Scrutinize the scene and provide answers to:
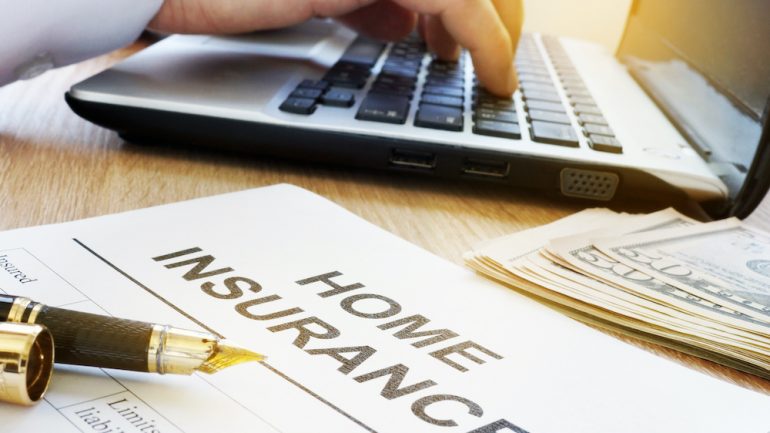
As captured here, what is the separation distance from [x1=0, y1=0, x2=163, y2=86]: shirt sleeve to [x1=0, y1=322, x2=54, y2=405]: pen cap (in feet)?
1.24

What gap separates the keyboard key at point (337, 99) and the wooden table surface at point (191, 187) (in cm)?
5

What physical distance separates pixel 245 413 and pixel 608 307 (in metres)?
0.21

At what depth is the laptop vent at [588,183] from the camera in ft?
1.75

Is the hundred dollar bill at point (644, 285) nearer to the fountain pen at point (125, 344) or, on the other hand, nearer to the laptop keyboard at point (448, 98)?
the laptop keyboard at point (448, 98)

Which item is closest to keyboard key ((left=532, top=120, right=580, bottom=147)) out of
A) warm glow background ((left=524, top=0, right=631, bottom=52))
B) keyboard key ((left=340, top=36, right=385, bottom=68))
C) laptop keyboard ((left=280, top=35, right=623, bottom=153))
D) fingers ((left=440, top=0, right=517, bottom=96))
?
laptop keyboard ((left=280, top=35, right=623, bottom=153))

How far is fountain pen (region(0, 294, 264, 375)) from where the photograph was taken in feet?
0.86

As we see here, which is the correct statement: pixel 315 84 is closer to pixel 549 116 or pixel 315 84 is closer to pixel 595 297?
pixel 549 116

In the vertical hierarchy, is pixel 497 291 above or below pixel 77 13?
below

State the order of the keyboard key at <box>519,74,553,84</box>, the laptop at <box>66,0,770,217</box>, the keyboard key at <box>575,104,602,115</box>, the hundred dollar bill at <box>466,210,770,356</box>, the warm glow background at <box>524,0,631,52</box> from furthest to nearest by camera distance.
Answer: the warm glow background at <box>524,0,631,52</box>
the keyboard key at <box>519,74,553,84</box>
the keyboard key at <box>575,104,602,115</box>
the laptop at <box>66,0,770,217</box>
the hundred dollar bill at <box>466,210,770,356</box>

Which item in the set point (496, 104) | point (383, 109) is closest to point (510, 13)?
point (496, 104)

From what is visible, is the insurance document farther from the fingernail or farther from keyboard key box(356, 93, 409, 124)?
the fingernail

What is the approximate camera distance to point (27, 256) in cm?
36

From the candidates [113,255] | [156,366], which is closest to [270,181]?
[113,255]

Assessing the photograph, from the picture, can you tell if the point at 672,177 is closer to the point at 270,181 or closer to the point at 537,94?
the point at 537,94
